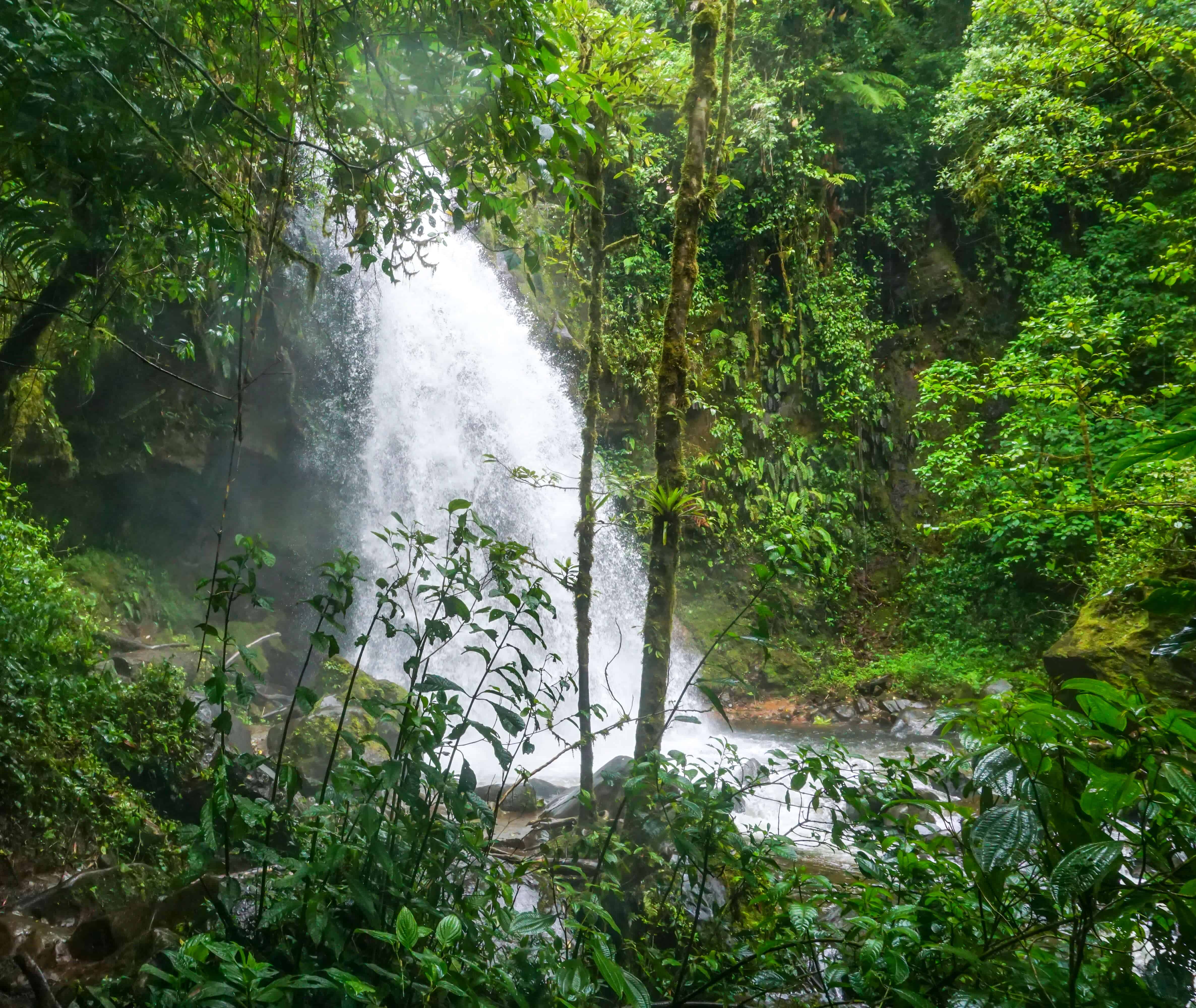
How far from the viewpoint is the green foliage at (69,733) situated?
3.44 meters

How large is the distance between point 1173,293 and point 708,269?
6479 millimetres

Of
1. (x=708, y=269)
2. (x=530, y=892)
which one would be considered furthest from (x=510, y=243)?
(x=708, y=269)

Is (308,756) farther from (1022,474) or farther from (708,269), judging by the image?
(708,269)

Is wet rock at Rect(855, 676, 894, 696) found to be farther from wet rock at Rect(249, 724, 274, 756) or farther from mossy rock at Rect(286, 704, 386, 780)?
wet rock at Rect(249, 724, 274, 756)

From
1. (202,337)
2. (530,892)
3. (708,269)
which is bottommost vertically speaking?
(530,892)

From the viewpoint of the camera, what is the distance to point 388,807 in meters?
1.92

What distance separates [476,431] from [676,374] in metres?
7.44

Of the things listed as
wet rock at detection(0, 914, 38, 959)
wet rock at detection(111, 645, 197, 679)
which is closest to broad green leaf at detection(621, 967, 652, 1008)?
wet rock at detection(0, 914, 38, 959)

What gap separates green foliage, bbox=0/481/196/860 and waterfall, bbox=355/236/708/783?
5595 mm

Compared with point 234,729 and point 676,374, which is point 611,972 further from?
point 234,729

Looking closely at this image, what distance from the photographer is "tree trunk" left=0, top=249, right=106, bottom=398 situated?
10.5 ft

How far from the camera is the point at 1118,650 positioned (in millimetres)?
5969

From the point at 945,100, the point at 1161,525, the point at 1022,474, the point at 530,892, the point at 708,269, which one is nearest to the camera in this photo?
the point at 530,892

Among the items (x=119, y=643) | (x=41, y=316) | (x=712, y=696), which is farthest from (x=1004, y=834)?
(x=119, y=643)
